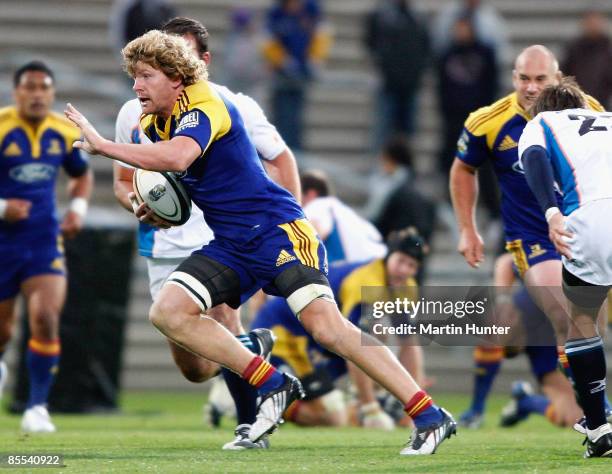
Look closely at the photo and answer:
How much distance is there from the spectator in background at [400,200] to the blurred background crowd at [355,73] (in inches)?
0.5

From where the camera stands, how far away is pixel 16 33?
18156 millimetres

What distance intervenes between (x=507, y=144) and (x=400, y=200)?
5.11m

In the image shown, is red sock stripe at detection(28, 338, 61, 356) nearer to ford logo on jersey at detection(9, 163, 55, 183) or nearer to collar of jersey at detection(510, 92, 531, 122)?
ford logo on jersey at detection(9, 163, 55, 183)

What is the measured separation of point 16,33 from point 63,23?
2.16ft

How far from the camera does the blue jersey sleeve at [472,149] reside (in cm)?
888

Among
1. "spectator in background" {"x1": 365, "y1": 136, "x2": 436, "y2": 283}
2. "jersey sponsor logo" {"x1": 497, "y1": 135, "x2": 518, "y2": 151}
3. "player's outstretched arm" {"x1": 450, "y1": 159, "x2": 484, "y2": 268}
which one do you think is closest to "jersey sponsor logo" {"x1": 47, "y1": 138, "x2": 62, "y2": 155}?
"player's outstretched arm" {"x1": 450, "y1": 159, "x2": 484, "y2": 268}

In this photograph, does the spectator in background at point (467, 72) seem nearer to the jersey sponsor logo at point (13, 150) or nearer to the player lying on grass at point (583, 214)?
the jersey sponsor logo at point (13, 150)

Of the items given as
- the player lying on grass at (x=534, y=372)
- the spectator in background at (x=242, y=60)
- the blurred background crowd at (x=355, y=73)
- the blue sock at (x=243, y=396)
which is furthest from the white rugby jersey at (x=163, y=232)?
the spectator in background at (x=242, y=60)

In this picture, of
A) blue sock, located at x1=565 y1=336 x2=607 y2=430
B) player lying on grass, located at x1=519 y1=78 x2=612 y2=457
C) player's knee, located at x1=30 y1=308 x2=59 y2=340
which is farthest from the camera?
player's knee, located at x1=30 y1=308 x2=59 y2=340

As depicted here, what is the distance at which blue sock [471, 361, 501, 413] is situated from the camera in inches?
449

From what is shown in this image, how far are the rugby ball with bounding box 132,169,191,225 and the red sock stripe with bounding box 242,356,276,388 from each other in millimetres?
879

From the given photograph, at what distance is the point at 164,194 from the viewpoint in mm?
7227

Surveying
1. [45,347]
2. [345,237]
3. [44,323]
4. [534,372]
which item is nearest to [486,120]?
[345,237]

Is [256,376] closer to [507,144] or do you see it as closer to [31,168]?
[507,144]
